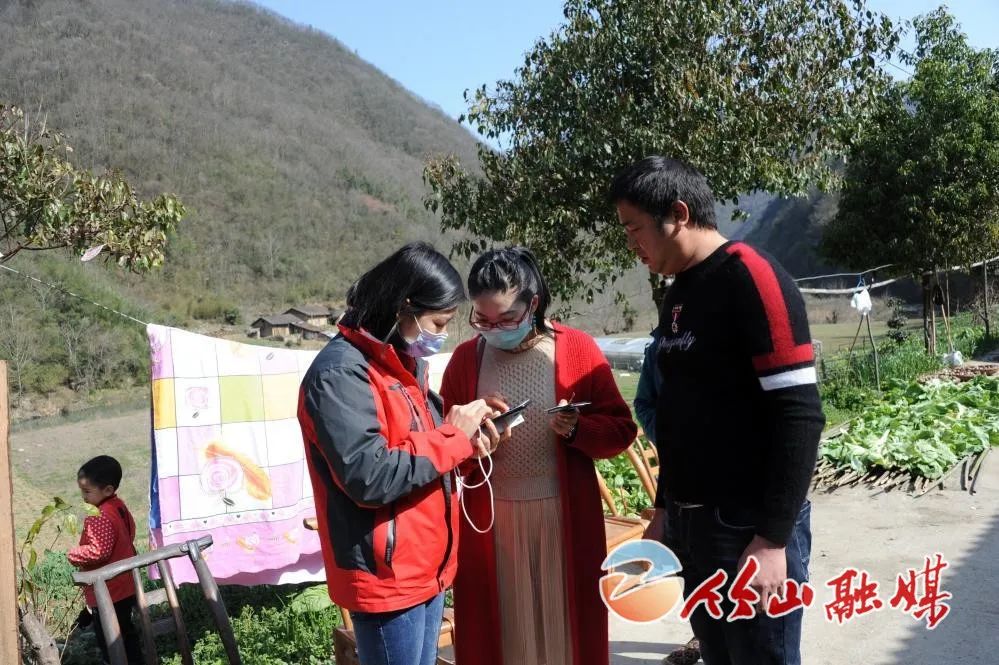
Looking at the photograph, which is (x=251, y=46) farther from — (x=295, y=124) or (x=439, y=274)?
(x=439, y=274)

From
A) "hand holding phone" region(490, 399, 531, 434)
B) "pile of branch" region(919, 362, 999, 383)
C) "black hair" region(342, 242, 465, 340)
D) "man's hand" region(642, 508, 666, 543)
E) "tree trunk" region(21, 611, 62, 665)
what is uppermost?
"black hair" region(342, 242, 465, 340)

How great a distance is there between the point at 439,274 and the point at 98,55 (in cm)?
4682

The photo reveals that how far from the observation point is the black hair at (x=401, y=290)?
1.85 metres

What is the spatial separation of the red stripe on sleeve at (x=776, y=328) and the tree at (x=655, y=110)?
3601 millimetres

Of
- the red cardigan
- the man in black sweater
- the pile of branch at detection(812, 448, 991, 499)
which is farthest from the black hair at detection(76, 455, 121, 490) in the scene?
the pile of branch at detection(812, 448, 991, 499)

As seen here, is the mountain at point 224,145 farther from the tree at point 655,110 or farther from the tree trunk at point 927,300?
the tree at point 655,110

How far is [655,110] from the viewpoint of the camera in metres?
5.11

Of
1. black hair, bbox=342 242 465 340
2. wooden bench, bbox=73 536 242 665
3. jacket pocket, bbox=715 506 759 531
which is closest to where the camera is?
jacket pocket, bbox=715 506 759 531

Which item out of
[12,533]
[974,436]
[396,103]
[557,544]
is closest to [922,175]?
[974,436]

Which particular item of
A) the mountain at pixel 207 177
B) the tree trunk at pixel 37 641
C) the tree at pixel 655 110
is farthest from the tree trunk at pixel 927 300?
the tree trunk at pixel 37 641

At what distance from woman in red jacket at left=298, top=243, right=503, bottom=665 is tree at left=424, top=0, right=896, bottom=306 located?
350 cm

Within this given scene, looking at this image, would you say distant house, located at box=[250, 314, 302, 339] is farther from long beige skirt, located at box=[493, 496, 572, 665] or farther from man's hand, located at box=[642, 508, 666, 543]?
man's hand, located at box=[642, 508, 666, 543]

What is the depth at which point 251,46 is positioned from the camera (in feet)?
221

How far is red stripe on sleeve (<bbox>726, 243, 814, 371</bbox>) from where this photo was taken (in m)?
1.50
